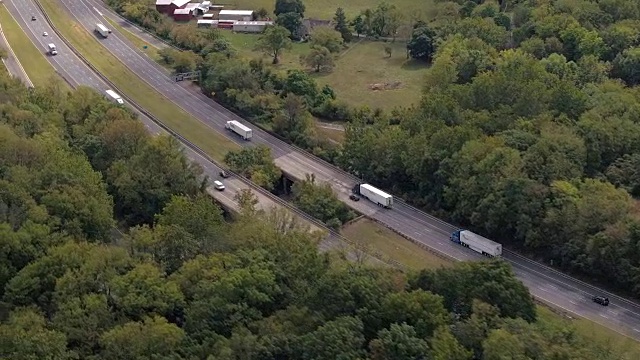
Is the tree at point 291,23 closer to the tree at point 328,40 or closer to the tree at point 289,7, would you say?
the tree at point 289,7

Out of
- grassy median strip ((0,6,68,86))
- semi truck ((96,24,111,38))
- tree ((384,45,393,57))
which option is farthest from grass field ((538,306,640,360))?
semi truck ((96,24,111,38))

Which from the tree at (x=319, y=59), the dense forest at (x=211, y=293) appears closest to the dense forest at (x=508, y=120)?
the tree at (x=319, y=59)

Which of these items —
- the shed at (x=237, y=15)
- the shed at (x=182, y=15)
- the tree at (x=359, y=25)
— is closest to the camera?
the tree at (x=359, y=25)

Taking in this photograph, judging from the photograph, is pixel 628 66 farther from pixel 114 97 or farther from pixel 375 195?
pixel 114 97

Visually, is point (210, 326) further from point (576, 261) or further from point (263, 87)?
point (263, 87)

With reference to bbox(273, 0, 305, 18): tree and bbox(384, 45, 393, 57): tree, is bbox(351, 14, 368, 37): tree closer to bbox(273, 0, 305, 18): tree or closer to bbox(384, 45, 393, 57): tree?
bbox(384, 45, 393, 57): tree

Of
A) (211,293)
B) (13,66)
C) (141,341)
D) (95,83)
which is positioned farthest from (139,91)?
(141,341)

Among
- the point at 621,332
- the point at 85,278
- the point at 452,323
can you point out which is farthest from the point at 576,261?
the point at 85,278
